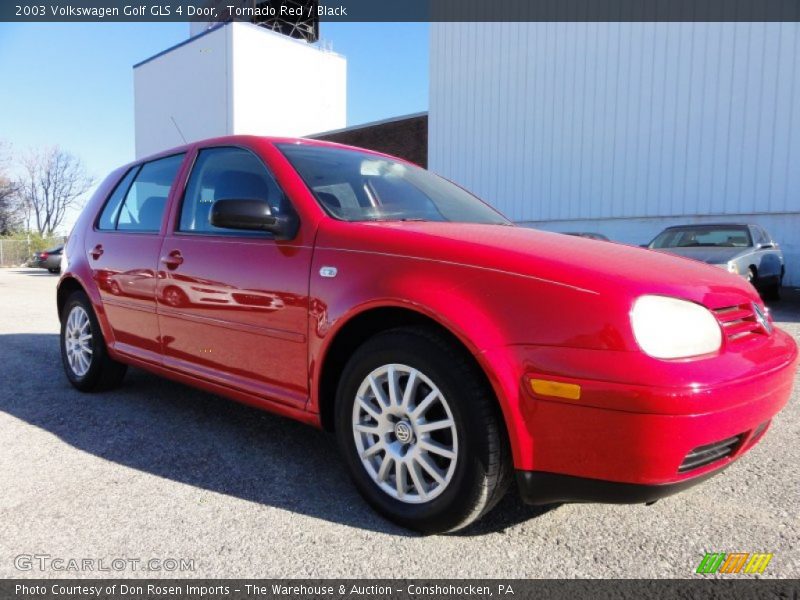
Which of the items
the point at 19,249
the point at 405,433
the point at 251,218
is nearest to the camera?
the point at 405,433

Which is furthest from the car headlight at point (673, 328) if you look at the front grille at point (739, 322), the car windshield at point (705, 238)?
the car windshield at point (705, 238)

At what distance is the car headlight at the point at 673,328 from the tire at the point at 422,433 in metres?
0.53

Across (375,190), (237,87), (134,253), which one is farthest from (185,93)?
(375,190)

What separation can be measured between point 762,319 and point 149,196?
3.37 meters

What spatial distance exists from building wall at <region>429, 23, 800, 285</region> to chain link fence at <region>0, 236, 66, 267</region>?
2557cm

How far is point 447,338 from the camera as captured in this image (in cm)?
204

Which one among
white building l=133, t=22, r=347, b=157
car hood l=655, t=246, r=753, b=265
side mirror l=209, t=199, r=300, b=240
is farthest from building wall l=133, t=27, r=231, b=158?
side mirror l=209, t=199, r=300, b=240

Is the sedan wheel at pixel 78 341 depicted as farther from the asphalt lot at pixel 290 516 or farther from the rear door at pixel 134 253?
the asphalt lot at pixel 290 516

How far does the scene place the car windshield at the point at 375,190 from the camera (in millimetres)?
2699

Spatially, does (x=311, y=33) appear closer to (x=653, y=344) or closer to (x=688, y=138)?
(x=688, y=138)

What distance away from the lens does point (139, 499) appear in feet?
7.80

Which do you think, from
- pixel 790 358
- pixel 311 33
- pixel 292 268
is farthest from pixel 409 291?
pixel 311 33

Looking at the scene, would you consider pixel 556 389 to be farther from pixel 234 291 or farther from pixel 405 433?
pixel 234 291

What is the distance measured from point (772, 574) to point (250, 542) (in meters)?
1.75
